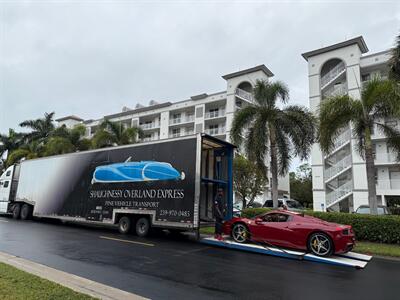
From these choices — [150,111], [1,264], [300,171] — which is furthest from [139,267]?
[300,171]

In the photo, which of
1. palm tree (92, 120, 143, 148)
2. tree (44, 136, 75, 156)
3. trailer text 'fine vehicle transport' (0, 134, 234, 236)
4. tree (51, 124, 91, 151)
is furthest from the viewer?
tree (51, 124, 91, 151)

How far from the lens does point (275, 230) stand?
10227mm

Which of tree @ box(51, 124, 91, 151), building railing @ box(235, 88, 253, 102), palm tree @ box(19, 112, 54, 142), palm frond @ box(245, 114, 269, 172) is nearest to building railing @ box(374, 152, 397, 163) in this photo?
building railing @ box(235, 88, 253, 102)

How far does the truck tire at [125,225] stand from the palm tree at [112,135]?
16.3 metres

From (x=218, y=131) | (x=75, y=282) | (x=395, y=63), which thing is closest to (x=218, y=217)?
(x=75, y=282)

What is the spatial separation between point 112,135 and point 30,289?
2531 centimetres

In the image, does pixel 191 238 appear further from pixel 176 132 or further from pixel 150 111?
pixel 150 111

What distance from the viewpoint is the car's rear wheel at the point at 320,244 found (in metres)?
9.15

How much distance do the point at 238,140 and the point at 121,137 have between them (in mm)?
14641

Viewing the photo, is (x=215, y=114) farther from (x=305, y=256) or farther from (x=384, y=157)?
(x=305, y=256)

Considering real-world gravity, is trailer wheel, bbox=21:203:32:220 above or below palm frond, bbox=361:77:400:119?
below

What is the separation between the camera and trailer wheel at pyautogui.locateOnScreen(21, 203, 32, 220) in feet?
63.5

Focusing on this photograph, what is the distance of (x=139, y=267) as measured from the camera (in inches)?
299

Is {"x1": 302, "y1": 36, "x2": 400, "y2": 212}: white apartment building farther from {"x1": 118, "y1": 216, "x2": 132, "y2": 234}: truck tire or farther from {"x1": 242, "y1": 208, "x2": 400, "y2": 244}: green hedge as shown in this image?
{"x1": 118, "y1": 216, "x2": 132, "y2": 234}: truck tire
